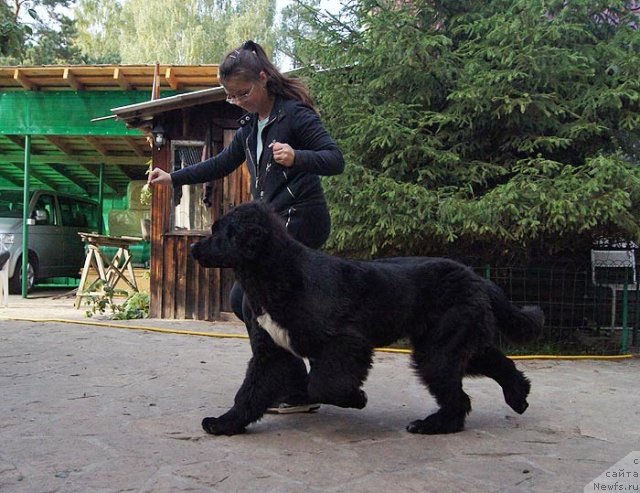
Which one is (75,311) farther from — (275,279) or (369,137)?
(275,279)

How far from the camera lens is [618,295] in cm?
767

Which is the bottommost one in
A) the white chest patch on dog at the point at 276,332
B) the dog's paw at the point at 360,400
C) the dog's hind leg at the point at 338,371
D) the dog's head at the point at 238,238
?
the dog's paw at the point at 360,400

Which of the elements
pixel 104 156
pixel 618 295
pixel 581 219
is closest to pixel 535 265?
pixel 618 295

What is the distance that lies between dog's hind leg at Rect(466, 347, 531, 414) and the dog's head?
1.47 meters

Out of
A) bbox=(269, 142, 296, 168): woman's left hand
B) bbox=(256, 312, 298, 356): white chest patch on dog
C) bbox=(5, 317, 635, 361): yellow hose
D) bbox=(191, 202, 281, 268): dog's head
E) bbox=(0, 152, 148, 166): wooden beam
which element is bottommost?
bbox=(5, 317, 635, 361): yellow hose

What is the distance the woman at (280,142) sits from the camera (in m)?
3.57

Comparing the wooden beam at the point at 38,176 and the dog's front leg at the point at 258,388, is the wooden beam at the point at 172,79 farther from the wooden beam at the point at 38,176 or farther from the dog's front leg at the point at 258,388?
the dog's front leg at the point at 258,388

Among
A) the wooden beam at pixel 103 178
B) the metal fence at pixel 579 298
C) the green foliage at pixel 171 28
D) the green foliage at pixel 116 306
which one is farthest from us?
the green foliage at pixel 171 28

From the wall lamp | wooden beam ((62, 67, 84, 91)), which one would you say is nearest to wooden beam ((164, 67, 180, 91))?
wooden beam ((62, 67, 84, 91))

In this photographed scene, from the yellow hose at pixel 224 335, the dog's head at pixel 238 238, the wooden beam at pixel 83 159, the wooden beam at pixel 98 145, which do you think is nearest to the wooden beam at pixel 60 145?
the wooden beam at pixel 83 159

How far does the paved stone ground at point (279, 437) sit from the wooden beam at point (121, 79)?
6.77 m

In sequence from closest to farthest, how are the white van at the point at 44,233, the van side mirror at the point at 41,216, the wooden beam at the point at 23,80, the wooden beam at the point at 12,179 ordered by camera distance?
the wooden beam at the point at 23,80
the white van at the point at 44,233
the van side mirror at the point at 41,216
the wooden beam at the point at 12,179

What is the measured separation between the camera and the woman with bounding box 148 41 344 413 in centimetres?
357

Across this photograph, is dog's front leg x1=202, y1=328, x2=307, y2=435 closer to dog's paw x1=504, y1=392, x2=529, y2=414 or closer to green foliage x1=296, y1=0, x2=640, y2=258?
dog's paw x1=504, y1=392, x2=529, y2=414
